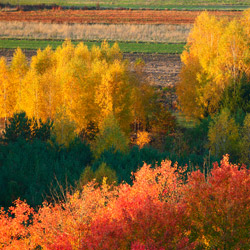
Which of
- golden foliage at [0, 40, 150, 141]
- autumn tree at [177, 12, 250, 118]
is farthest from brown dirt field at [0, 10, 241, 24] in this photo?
golden foliage at [0, 40, 150, 141]

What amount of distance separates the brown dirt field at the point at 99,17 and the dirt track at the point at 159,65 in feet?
151

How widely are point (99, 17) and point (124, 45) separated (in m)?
52.7

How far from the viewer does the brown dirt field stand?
14938 centimetres

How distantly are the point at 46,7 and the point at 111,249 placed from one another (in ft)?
583

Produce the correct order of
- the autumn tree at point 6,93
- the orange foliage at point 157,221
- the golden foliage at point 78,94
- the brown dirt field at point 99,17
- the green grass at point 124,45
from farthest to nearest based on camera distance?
the brown dirt field at point 99,17 → the green grass at point 124,45 → the autumn tree at point 6,93 → the golden foliage at point 78,94 → the orange foliage at point 157,221

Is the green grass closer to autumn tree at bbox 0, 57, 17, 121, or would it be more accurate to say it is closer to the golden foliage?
autumn tree at bbox 0, 57, 17, 121

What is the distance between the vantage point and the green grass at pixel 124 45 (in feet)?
356

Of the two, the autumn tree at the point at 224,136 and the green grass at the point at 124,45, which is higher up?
the green grass at the point at 124,45

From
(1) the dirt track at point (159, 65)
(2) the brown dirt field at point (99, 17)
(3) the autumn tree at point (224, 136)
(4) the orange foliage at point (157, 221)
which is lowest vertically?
(3) the autumn tree at point (224, 136)

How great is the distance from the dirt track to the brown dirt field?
151 feet

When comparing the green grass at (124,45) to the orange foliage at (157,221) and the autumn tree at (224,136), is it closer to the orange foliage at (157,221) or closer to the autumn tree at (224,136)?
the autumn tree at (224,136)

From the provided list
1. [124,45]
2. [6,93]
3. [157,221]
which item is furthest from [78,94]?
[124,45]

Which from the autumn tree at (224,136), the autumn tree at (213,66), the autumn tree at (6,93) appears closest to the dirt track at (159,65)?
the autumn tree at (213,66)

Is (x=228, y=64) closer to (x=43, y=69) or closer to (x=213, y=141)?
(x=213, y=141)
